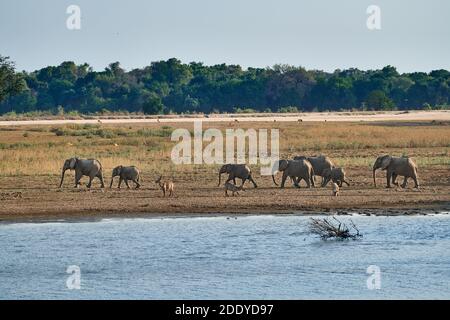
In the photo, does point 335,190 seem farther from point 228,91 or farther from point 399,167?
point 228,91

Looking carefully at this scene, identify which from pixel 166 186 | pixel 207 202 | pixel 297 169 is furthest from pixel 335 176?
pixel 166 186

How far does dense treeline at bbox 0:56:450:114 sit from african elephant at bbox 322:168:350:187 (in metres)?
75.7

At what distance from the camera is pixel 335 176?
31609mm

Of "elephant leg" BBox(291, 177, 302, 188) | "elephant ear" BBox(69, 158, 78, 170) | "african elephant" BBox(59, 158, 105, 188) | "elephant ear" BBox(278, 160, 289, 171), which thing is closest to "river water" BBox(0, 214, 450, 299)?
"elephant ear" BBox(278, 160, 289, 171)

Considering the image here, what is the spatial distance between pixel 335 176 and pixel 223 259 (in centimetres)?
953

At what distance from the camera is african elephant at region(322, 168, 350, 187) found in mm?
31556

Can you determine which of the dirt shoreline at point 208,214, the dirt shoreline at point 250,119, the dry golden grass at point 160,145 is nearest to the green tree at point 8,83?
the dry golden grass at point 160,145

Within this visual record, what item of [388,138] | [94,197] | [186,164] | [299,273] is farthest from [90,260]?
[388,138]

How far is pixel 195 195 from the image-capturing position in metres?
30.6

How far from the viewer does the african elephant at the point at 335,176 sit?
31556mm

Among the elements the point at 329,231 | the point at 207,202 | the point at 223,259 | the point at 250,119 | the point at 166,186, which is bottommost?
the point at 223,259

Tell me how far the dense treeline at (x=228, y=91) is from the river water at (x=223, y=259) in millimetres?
82046

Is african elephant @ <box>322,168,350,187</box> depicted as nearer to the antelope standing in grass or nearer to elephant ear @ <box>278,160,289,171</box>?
elephant ear @ <box>278,160,289,171</box>

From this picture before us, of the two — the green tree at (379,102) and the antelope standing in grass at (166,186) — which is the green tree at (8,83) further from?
the green tree at (379,102)
